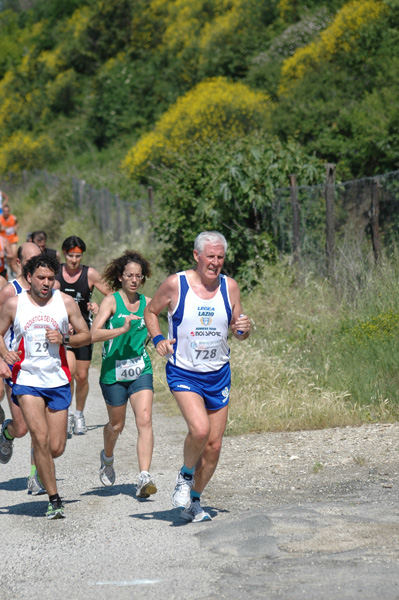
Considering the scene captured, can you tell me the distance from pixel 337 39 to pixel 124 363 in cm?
1873

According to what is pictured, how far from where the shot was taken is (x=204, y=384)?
647 centimetres

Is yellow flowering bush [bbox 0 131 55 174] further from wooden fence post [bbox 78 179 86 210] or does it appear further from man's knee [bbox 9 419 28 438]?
man's knee [bbox 9 419 28 438]

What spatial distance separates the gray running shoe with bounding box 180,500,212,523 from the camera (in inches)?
254

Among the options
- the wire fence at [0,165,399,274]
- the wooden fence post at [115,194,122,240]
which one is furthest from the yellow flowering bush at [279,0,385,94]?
the wire fence at [0,165,399,274]

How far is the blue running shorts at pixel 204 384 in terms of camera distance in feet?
21.1

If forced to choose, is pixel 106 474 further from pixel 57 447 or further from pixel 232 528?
pixel 232 528

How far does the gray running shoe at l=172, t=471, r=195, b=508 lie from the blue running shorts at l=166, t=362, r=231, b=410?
527 millimetres

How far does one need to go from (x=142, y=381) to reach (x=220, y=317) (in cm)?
136

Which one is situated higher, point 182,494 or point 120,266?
point 120,266

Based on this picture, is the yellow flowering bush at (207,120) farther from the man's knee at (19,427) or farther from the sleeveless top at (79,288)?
the man's knee at (19,427)

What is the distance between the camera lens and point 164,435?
9.77 m

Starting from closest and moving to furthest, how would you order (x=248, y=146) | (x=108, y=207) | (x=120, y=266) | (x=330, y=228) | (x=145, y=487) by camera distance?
(x=145, y=487) → (x=120, y=266) → (x=330, y=228) → (x=248, y=146) → (x=108, y=207)

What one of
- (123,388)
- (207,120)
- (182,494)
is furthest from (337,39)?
(182,494)

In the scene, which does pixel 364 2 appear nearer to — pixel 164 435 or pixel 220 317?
pixel 164 435
